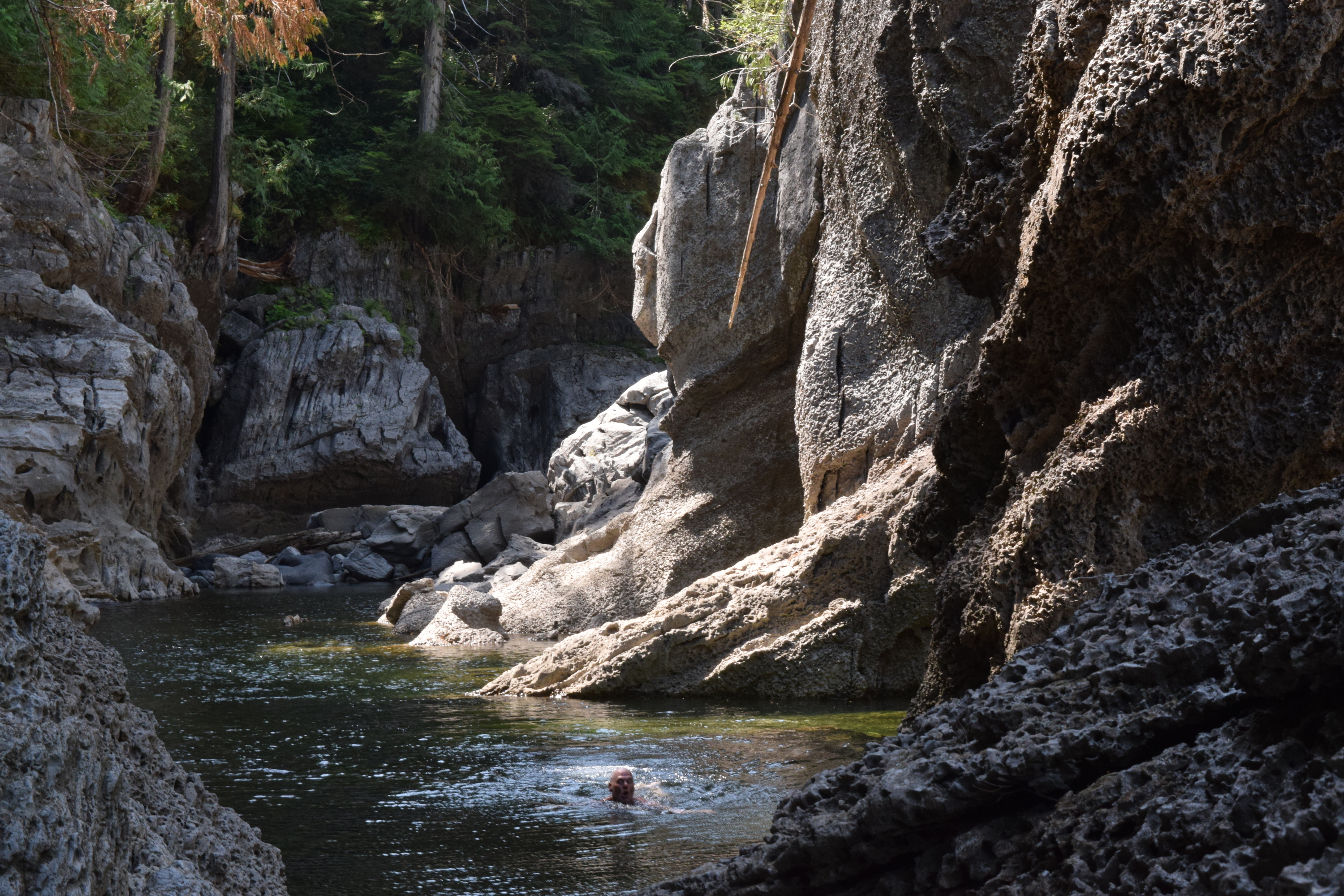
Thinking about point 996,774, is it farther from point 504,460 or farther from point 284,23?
point 504,460

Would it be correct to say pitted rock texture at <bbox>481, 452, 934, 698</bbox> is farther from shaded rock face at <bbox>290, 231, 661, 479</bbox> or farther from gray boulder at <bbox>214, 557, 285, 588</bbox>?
shaded rock face at <bbox>290, 231, 661, 479</bbox>

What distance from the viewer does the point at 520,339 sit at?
32156mm

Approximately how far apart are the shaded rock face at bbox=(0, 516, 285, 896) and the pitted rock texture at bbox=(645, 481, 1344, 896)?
1.17 m

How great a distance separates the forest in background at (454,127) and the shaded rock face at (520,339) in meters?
0.83

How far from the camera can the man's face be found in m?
5.36

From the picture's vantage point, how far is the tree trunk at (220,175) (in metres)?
24.8

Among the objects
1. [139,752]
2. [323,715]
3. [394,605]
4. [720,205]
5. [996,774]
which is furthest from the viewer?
[394,605]

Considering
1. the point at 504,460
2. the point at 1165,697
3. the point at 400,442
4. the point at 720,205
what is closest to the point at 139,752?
the point at 1165,697

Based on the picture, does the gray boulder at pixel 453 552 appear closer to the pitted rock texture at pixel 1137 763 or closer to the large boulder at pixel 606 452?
the large boulder at pixel 606 452

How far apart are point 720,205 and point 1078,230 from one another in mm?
8864

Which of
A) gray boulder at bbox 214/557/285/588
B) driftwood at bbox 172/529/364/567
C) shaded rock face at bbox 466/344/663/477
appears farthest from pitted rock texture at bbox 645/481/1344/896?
shaded rock face at bbox 466/344/663/477

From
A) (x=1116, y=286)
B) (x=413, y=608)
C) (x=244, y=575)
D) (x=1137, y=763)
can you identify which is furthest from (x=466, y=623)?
(x=1137, y=763)

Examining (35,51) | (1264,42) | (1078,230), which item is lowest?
(1078,230)

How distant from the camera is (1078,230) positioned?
3.99 m
